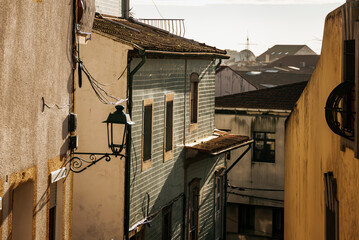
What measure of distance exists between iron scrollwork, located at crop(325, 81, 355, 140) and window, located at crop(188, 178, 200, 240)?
40.0 feet

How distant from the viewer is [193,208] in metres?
20.4

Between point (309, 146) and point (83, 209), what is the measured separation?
232 inches

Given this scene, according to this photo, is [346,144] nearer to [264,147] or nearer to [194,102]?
[194,102]

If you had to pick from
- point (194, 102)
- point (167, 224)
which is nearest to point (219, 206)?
point (194, 102)

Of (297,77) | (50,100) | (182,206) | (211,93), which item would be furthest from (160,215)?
(297,77)

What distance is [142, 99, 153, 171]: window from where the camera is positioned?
51.3ft

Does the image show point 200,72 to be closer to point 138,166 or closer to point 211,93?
point 211,93

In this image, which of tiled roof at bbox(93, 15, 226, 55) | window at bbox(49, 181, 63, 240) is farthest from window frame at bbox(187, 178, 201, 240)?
window at bbox(49, 181, 63, 240)

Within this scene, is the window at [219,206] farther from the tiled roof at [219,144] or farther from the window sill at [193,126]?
the window sill at [193,126]

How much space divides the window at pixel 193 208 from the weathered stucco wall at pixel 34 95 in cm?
979

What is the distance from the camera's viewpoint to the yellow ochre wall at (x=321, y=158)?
752 centimetres

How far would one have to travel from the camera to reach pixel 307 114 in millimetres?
12133

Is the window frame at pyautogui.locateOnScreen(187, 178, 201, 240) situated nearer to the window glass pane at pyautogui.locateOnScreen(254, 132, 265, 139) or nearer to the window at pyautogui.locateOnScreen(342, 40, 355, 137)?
the window glass pane at pyautogui.locateOnScreen(254, 132, 265, 139)

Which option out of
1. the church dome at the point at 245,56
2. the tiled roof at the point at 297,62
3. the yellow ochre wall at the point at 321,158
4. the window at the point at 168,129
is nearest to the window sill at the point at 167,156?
the window at the point at 168,129
